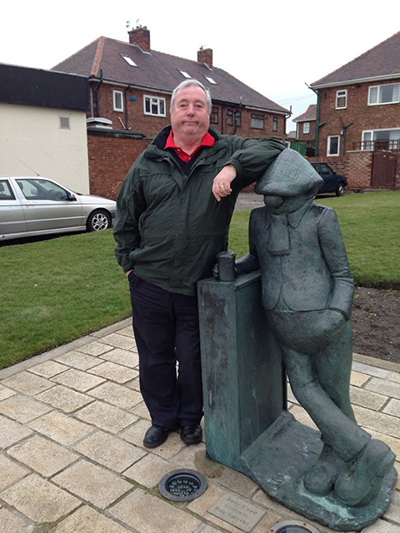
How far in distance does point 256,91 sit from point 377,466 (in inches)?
1559

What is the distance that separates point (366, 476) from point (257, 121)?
35993 mm

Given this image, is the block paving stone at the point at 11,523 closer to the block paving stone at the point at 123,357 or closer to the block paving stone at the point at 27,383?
the block paving stone at the point at 27,383

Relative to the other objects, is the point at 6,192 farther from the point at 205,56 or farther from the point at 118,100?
the point at 205,56

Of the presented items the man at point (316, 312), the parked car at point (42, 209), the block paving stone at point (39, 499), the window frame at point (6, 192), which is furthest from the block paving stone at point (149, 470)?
the window frame at point (6, 192)

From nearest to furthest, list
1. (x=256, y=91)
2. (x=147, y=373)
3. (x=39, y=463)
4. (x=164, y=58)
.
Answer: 1. (x=39, y=463)
2. (x=147, y=373)
3. (x=164, y=58)
4. (x=256, y=91)

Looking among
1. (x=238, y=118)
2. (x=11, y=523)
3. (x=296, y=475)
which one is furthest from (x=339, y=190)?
(x=11, y=523)

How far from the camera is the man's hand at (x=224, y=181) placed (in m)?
2.32

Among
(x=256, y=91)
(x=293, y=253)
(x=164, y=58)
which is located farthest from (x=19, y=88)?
(x=256, y=91)

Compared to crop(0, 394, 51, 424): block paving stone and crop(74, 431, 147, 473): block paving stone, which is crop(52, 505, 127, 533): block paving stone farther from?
crop(0, 394, 51, 424): block paving stone

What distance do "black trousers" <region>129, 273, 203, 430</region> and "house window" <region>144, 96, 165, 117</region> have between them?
28005mm

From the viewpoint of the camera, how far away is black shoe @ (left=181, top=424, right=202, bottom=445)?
3031 millimetres

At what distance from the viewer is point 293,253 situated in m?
2.33

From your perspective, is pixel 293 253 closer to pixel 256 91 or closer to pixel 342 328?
pixel 342 328

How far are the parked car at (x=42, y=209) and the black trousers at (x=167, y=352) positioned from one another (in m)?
8.19
